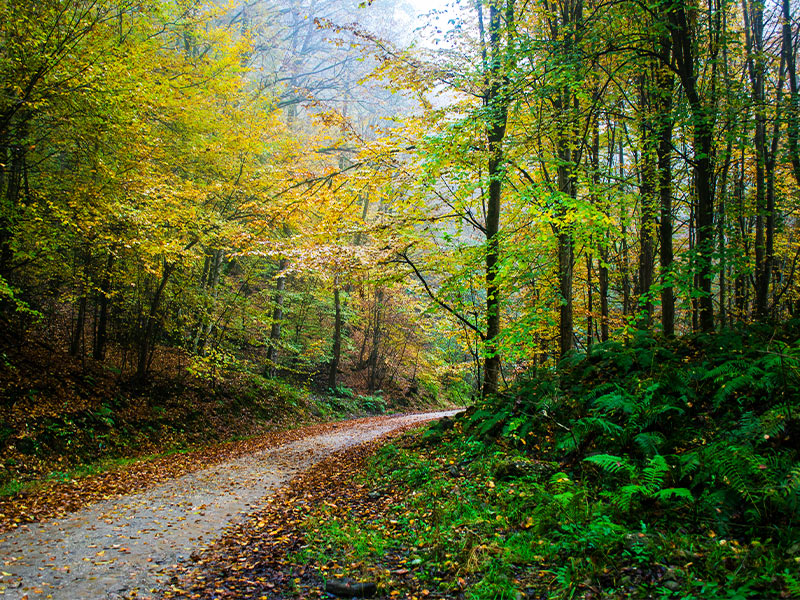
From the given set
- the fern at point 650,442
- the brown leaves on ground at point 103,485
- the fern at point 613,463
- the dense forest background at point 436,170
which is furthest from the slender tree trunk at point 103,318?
the fern at point 650,442

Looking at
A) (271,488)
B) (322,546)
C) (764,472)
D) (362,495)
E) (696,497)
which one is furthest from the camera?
(271,488)

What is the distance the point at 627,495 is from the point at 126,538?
5.27m

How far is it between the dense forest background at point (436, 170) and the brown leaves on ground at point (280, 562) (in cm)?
355

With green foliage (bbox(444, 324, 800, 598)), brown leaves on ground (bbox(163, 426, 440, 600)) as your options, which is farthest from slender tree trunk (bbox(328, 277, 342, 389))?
green foliage (bbox(444, 324, 800, 598))

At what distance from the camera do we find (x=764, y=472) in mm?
3100

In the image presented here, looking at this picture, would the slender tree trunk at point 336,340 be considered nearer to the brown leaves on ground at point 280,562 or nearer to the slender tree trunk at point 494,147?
the slender tree trunk at point 494,147

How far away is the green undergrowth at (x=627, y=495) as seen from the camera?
286 cm

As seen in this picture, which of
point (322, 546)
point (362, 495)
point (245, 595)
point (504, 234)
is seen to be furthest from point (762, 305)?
point (245, 595)

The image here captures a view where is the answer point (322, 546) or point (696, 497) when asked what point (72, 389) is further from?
point (696, 497)

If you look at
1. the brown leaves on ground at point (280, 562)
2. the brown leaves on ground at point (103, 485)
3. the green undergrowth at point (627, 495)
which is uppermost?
the green undergrowth at point (627, 495)

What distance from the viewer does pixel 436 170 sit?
781 centimetres

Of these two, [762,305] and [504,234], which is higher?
[504,234]

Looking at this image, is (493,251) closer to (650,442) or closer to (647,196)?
(647,196)

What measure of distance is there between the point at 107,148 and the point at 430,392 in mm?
20062
